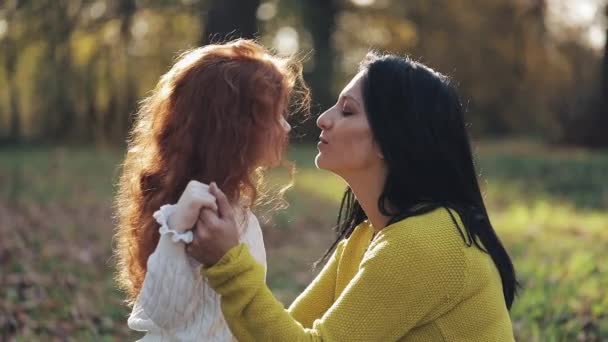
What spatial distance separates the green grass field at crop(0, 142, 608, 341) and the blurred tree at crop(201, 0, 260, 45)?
90.3 inches

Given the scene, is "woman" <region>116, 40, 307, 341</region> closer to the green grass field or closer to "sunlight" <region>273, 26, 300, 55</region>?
the green grass field

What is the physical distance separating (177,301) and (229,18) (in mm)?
10860

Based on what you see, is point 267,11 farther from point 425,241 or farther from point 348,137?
point 425,241

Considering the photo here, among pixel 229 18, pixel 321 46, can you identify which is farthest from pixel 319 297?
pixel 321 46

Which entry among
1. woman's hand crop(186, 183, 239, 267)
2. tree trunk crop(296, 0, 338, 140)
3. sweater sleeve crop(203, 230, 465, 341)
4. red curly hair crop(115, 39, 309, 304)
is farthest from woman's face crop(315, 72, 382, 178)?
tree trunk crop(296, 0, 338, 140)

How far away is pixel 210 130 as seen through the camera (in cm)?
217

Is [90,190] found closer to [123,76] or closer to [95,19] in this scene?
[123,76]

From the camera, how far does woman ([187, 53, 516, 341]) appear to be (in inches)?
80.8

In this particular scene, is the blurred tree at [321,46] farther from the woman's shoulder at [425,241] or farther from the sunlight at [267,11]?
the woman's shoulder at [425,241]

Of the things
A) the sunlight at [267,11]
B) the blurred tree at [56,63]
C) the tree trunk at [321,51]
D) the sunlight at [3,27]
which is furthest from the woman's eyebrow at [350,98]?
the sunlight at [267,11]

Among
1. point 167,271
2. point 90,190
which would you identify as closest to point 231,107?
point 167,271

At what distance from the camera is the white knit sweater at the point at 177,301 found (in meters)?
2.08

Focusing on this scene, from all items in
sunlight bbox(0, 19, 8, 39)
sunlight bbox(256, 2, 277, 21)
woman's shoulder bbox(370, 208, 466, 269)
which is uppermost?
sunlight bbox(0, 19, 8, 39)

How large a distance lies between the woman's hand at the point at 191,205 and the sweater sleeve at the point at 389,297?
24 centimetres
